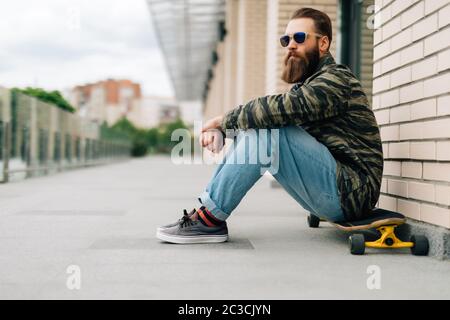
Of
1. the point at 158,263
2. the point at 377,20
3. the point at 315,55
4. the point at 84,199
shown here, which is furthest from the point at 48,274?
the point at 84,199

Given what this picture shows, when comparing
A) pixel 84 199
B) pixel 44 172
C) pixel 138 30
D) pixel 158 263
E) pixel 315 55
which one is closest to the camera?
pixel 158 263

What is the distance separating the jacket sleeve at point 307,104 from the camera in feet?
10.4

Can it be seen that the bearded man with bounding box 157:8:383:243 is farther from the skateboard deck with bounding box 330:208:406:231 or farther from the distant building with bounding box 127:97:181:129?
the distant building with bounding box 127:97:181:129

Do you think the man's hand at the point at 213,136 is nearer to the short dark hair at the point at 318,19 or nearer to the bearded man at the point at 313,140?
the bearded man at the point at 313,140

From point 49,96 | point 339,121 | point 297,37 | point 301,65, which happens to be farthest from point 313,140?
point 49,96

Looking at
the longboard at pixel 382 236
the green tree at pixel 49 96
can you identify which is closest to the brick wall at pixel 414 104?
the longboard at pixel 382 236

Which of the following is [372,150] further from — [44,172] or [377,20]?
[44,172]

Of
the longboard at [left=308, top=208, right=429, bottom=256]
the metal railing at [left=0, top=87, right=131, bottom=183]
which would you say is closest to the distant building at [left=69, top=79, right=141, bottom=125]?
the metal railing at [left=0, top=87, right=131, bottom=183]

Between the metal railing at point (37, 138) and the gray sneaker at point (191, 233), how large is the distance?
21.3ft

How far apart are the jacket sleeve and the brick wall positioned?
485mm

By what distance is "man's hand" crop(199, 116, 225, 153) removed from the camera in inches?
135

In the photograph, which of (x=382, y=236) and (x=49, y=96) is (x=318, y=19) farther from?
(x=49, y=96)

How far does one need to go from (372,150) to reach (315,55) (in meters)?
0.64
